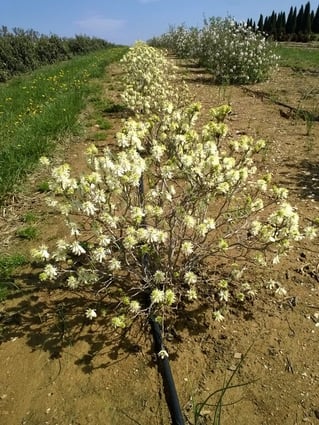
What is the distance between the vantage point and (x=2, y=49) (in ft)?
71.3

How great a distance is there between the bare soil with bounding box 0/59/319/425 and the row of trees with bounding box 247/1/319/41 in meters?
45.2

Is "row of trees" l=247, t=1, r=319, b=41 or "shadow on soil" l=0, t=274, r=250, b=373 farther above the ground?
"row of trees" l=247, t=1, r=319, b=41

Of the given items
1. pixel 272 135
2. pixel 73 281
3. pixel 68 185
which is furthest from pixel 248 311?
pixel 272 135

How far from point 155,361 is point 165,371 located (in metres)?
0.19

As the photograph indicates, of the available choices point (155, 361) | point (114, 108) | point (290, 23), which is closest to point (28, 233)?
point (155, 361)

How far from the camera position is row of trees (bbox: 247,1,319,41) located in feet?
141

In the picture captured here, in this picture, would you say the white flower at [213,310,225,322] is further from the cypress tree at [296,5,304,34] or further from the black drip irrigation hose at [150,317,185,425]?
the cypress tree at [296,5,304,34]

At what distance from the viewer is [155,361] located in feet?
9.96

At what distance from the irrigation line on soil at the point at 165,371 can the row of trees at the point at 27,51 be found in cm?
1963

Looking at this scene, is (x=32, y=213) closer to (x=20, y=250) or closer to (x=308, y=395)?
(x=20, y=250)

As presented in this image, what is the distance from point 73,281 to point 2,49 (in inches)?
889

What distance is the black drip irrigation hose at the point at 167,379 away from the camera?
8.48 ft

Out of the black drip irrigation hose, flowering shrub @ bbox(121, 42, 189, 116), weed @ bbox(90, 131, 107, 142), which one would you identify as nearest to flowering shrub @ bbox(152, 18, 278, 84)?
flowering shrub @ bbox(121, 42, 189, 116)

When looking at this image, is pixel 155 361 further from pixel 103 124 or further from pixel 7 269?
pixel 103 124
